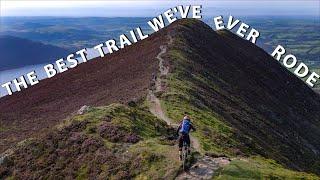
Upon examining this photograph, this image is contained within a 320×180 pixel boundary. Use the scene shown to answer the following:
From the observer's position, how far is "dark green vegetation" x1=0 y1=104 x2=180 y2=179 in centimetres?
3559

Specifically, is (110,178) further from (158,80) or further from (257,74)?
(257,74)

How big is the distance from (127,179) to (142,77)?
45.7 m

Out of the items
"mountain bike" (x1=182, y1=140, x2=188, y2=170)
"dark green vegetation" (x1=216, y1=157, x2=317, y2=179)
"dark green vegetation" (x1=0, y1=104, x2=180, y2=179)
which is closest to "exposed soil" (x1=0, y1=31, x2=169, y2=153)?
"dark green vegetation" (x1=0, y1=104, x2=180, y2=179)

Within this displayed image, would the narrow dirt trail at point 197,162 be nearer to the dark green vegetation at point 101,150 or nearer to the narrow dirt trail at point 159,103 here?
the narrow dirt trail at point 159,103

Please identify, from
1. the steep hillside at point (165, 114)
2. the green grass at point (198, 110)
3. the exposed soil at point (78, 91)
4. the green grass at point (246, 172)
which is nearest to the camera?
the green grass at point (246, 172)

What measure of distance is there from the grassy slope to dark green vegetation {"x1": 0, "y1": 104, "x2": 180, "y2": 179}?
4.02 metres

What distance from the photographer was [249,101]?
87312 mm

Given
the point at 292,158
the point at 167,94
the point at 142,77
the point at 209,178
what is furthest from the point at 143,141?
the point at 142,77

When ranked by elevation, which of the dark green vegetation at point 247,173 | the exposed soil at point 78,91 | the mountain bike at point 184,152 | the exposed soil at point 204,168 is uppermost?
the exposed soil at point 78,91

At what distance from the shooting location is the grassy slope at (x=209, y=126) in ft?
109

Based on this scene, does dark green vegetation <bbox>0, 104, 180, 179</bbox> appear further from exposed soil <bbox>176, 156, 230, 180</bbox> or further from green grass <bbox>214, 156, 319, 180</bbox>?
green grass <bbox>214, 156, 319, 180</bbox>

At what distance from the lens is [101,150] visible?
39406mm

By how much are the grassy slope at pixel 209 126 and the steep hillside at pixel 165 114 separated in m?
0.14

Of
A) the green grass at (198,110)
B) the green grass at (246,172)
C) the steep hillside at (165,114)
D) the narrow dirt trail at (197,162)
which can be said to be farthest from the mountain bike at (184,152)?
the green grass at (198,110)
